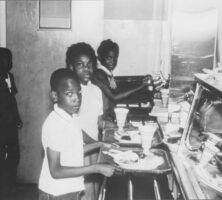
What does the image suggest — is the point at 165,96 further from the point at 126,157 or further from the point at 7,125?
the point at 126,157

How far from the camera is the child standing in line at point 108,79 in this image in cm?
421

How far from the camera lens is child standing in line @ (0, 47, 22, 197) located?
4.51 metres

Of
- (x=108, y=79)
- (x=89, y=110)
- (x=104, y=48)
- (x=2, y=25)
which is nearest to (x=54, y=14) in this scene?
(x=2, y=25)

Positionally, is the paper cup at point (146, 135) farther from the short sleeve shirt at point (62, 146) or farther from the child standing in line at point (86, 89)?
the child standing in line at point (86, 89)

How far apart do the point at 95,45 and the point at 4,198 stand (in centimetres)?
224

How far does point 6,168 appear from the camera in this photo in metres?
4.64

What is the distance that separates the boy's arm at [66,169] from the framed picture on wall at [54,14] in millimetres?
2987

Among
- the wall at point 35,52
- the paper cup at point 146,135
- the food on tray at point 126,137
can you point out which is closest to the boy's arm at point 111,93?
the wall at point 35,52

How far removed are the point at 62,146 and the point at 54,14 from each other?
3.07m

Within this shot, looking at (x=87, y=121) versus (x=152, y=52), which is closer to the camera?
(x=87, y=121)

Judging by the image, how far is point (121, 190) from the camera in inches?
177

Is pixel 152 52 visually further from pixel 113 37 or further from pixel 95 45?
pixel 95 45

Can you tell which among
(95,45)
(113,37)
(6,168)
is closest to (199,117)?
(95,45)

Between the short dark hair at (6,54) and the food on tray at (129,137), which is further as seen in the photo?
the short dark hair at (6,54)
